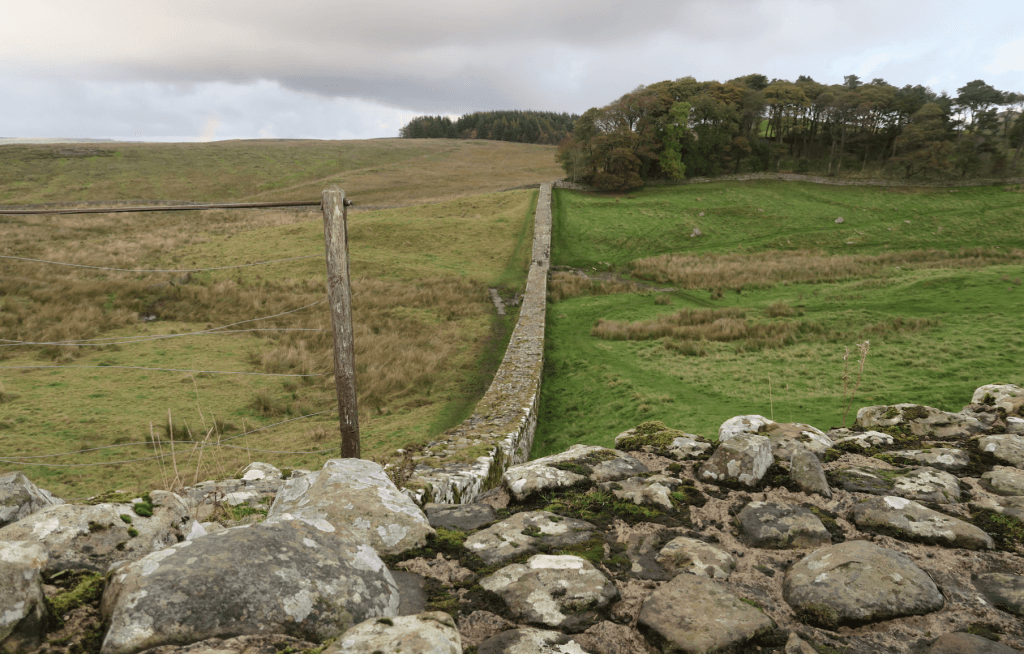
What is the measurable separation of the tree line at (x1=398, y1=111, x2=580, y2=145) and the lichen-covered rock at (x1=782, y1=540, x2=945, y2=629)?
118386 millimetres

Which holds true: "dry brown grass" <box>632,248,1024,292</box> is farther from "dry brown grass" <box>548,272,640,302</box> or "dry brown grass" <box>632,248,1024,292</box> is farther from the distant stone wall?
the distant stone wall

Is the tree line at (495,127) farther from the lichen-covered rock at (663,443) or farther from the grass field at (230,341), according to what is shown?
the lichen-covered rock at (663,443)

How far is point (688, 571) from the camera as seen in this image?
2598 mm

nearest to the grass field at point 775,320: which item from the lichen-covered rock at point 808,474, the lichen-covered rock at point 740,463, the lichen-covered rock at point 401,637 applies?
the lichen-covered rock at point 740,463

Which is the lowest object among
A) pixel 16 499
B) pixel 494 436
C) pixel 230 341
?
pixel 230 341

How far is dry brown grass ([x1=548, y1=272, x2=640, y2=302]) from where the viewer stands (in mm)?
19109

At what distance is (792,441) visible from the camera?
413 cm

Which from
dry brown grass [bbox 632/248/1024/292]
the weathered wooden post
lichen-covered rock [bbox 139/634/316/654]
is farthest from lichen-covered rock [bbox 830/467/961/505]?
dry brown grass [bbox 632/248/1024/292]

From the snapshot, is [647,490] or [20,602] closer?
[20,602]

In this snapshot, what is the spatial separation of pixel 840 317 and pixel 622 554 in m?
14.2

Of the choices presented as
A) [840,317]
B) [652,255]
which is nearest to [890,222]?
[652,255]

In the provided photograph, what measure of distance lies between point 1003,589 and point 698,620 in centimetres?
149

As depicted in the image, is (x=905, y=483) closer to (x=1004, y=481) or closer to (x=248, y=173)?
(x=1004, y=481)

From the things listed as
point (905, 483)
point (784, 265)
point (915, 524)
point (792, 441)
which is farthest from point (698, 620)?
point (784, 265)
